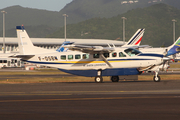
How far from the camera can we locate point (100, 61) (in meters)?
29.6

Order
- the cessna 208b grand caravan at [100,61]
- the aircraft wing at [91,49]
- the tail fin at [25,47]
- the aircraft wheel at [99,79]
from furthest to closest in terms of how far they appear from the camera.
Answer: the tail fin at [25,47]
the aircraft wheel at [99,79]
the cessna 208b grand caravan at [100,61]
the aircraft wing at [91,49]

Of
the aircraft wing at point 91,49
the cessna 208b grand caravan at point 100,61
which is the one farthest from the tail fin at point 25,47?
the aircraft wing at point 91,49

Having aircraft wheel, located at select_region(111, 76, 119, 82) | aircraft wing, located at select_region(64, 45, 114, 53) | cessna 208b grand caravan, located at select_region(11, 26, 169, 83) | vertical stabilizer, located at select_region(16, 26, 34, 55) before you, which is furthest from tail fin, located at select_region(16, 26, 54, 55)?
aircraft wheel, located at select_region(111, 76, 119, 82)

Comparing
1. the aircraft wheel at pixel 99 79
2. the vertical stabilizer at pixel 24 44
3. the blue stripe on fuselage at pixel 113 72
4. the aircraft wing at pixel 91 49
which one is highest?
the vertical stabilizer at pixel 24 44

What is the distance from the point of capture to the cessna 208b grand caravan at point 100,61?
1123 inches

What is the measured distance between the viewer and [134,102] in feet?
46.5

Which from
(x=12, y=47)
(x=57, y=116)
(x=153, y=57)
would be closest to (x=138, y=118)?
(x=57, y=116)

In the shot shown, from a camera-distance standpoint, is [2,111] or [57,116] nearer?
[57,116]

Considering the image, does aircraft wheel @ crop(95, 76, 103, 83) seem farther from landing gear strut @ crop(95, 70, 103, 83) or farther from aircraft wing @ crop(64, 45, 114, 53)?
aircraft wing @ crop(64, 45, 114, 53)

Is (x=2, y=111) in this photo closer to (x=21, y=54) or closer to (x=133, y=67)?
(x=133, y=67)

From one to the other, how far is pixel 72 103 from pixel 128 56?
51.4 feet

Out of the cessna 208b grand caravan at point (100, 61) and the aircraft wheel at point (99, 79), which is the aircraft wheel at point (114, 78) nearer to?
the cessna 208b grand caravan at point (100, 61)

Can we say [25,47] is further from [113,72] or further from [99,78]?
[113,72]

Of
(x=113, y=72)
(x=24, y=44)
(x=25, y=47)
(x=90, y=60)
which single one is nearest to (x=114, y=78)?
(x=113, y=72)
